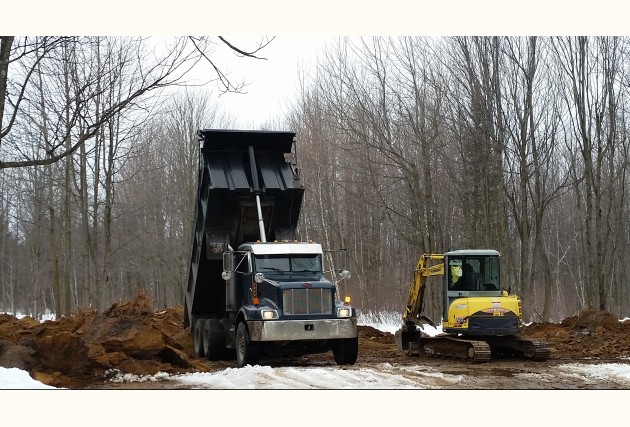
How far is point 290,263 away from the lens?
1547 centimetres

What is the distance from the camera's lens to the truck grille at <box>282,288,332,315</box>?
14.5 m

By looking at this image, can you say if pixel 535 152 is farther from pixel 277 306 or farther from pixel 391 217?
pixel 277 306

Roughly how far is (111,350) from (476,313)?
7.68 metres

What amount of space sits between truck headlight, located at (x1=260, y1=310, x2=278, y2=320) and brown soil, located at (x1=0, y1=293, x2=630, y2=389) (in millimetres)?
1485

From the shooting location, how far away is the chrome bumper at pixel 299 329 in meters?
14.3

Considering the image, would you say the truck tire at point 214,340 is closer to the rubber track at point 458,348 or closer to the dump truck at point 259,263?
the dump truck at point 259,263

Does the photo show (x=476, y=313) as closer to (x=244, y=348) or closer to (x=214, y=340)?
(x=244, y=348)

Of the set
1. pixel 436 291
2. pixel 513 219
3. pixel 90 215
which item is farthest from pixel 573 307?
pixel 90 215

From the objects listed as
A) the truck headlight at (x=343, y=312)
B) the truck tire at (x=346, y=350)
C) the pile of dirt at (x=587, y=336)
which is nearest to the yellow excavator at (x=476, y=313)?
the pile of dirt at (x=587, y=336)

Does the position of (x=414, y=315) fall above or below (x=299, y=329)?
below

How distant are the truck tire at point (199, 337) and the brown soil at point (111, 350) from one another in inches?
6.1

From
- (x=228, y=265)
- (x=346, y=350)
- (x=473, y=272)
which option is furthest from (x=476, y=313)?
(x=228, y=265)

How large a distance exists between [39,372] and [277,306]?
4393 millimetres

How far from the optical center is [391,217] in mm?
28156
